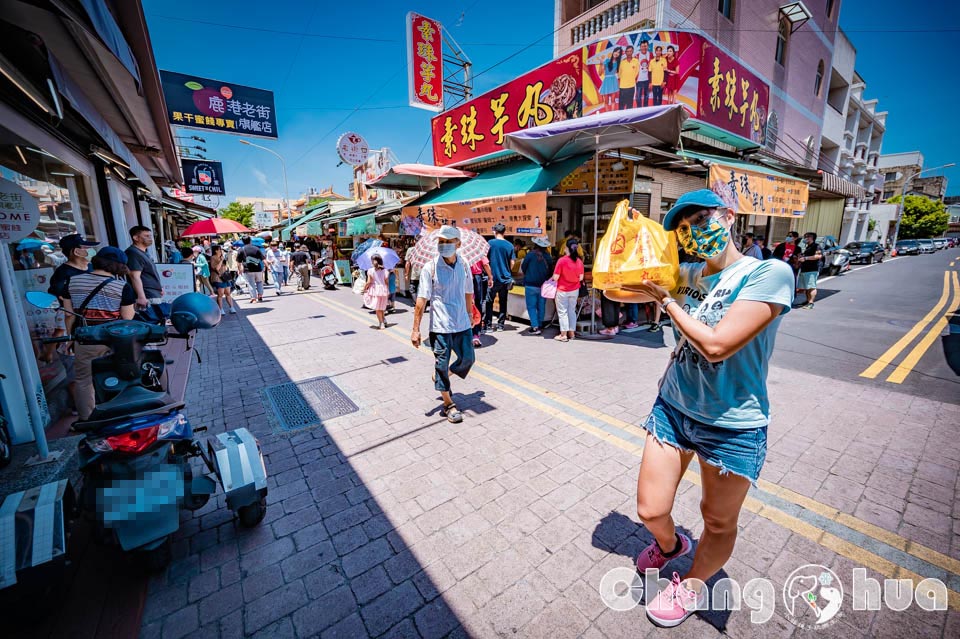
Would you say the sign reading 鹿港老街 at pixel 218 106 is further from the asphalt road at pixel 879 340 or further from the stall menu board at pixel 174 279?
the asphalt road at pixel 879 340

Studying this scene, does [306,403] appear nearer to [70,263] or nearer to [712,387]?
[70,263]

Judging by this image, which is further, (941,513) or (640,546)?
(941,513)

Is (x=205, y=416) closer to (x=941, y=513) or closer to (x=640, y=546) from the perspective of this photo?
(x=640, y=546)

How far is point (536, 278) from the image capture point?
25.0ft

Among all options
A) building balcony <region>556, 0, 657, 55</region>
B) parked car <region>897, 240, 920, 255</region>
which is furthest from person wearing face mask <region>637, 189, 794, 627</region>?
parked car <region>897, 240, 920, 255</region>

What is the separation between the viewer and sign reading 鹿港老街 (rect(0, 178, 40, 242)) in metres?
3.16

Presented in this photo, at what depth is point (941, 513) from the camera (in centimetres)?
263

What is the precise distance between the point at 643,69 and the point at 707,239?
756 cm

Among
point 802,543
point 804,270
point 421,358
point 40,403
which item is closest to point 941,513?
point 802,543

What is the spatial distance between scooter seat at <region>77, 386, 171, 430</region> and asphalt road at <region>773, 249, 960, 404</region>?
7.23 meters

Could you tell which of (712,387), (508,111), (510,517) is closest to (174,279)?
(510,517)

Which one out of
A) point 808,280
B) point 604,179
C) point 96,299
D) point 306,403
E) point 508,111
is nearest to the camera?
point 96,299

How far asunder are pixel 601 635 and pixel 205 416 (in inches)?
171

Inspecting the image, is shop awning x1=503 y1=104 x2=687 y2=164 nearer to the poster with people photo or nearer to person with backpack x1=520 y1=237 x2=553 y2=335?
the poster with people photo
